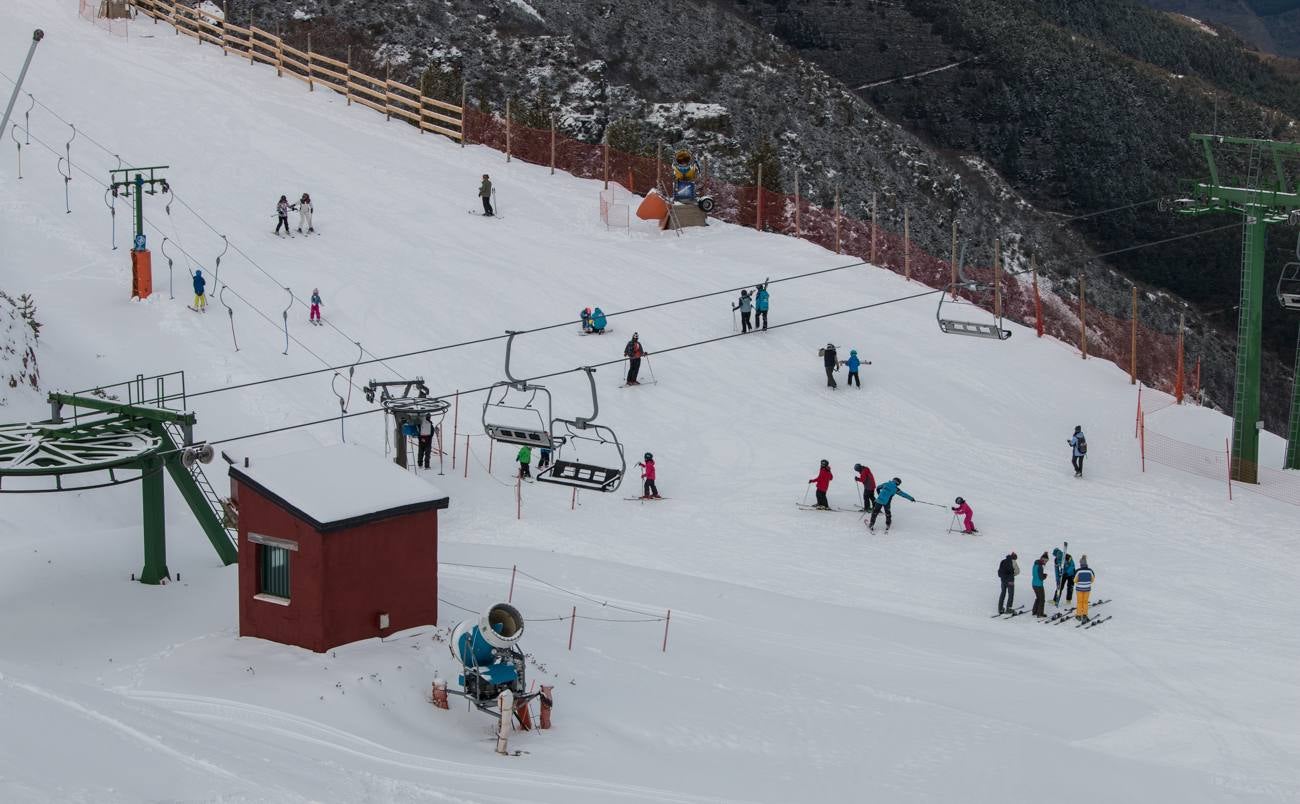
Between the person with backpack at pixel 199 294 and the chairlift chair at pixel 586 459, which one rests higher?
the person with backpack at pixel 199 294

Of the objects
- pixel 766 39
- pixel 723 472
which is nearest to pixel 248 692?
pixel 723 472

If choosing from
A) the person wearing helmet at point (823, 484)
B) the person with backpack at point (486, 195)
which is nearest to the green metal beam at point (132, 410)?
the person wearing helmet at point (823, 484)

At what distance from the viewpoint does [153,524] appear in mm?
27453

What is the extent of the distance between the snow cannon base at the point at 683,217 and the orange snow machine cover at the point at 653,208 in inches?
6.3

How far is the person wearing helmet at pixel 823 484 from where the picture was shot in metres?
33.1

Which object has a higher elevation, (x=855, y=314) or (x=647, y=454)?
(x=855, y=314)

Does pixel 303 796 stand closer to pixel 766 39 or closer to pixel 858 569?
pixel 858 569

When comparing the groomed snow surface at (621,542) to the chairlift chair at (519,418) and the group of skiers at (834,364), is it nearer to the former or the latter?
the group of skiers at (834,364)

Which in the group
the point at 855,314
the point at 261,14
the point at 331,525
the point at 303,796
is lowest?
the point at 303,796

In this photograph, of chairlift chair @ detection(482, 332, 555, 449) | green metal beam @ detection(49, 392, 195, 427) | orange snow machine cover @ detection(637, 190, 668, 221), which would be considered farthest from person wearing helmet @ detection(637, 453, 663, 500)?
orange snow machine cover @ detection(637, 190, 668, 221)

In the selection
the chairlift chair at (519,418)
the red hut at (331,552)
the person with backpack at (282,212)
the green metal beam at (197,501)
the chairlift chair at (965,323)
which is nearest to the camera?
the red hut at (331,552)

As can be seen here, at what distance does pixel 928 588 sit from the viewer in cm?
3020

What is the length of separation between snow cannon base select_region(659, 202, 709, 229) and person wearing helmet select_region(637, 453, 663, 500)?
15.1 meters

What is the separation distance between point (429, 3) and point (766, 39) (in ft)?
69.5
